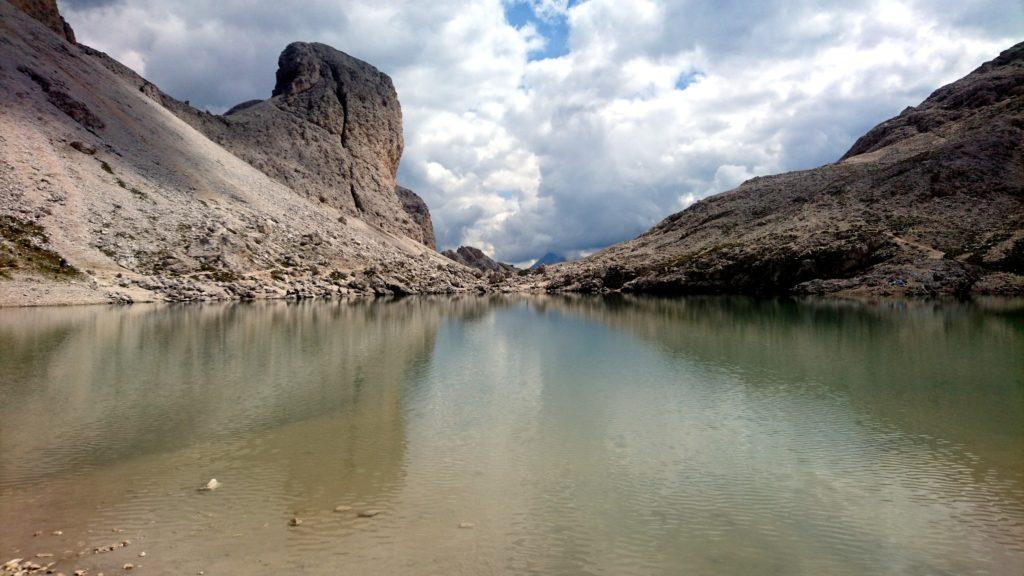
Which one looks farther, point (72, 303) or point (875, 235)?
point (875, 235)

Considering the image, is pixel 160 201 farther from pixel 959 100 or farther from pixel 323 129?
pixel 959 100

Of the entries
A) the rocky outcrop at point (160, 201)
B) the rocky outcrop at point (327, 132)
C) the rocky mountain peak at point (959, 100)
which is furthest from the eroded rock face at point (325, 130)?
the rocky mountain peak at point (959, 100)

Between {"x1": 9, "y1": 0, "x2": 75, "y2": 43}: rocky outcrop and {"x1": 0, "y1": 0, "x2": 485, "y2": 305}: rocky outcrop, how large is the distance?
5.47 meters

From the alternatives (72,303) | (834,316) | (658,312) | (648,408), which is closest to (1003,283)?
(834,316)

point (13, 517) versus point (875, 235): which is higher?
point (875, 235)

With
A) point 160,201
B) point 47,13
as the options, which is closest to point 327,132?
point 47,13

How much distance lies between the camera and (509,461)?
14844 millimetres

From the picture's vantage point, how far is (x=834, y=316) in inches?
2126

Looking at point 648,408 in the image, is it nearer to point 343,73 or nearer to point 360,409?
point 360,409

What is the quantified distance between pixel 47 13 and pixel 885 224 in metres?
147

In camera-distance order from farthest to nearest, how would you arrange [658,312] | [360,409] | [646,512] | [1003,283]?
[1003,283] → [658,312] → [360,409] → [646,512]

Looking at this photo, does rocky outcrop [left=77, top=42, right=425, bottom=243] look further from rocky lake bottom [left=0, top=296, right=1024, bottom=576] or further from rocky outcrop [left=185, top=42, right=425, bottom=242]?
rocky lake bottom [left=0, top=296, right=1024, bottom=576]

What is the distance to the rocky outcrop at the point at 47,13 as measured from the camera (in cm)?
9584

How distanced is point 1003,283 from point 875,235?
18211mm
